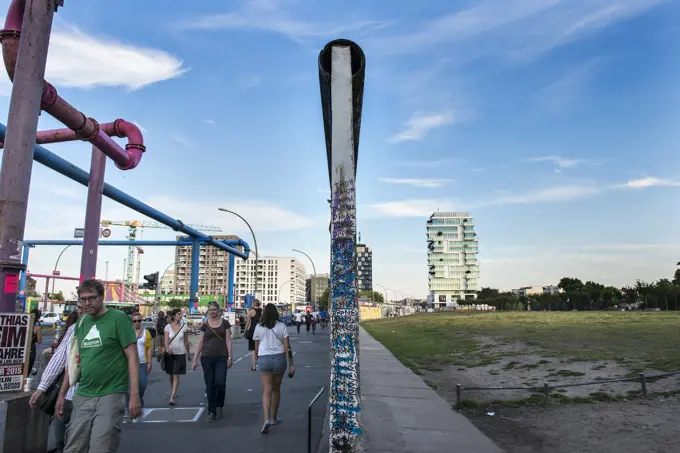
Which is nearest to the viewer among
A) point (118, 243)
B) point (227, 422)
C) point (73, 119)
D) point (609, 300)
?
point (227, 422)

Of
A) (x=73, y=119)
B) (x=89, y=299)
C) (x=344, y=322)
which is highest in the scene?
(x=73, y=119)

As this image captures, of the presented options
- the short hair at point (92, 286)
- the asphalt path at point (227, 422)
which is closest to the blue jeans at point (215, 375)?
the asphalt path at point (227, 422)

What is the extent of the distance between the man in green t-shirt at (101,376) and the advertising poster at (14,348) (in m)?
2.09

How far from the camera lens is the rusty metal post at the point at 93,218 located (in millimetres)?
21125

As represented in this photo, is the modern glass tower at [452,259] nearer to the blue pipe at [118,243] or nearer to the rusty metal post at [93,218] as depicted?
the blue pipe at [118,243]

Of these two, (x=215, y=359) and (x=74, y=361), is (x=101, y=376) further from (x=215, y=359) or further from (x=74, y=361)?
(x=215, y=359)

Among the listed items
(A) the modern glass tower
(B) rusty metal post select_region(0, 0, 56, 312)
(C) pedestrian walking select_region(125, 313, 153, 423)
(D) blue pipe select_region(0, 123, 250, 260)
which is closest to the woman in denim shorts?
(C) pedestrian walking select_region(125, 313, 153, 423)

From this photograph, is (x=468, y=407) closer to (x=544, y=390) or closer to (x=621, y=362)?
(x=544, y=390)

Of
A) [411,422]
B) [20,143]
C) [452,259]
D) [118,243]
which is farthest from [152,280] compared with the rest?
[452,259]

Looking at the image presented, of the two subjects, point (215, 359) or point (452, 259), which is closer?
point (215, 359)

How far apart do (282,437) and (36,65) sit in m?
7.00

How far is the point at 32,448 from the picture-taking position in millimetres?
4773

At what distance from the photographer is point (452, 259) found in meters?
172

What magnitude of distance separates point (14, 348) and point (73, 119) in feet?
41.4
